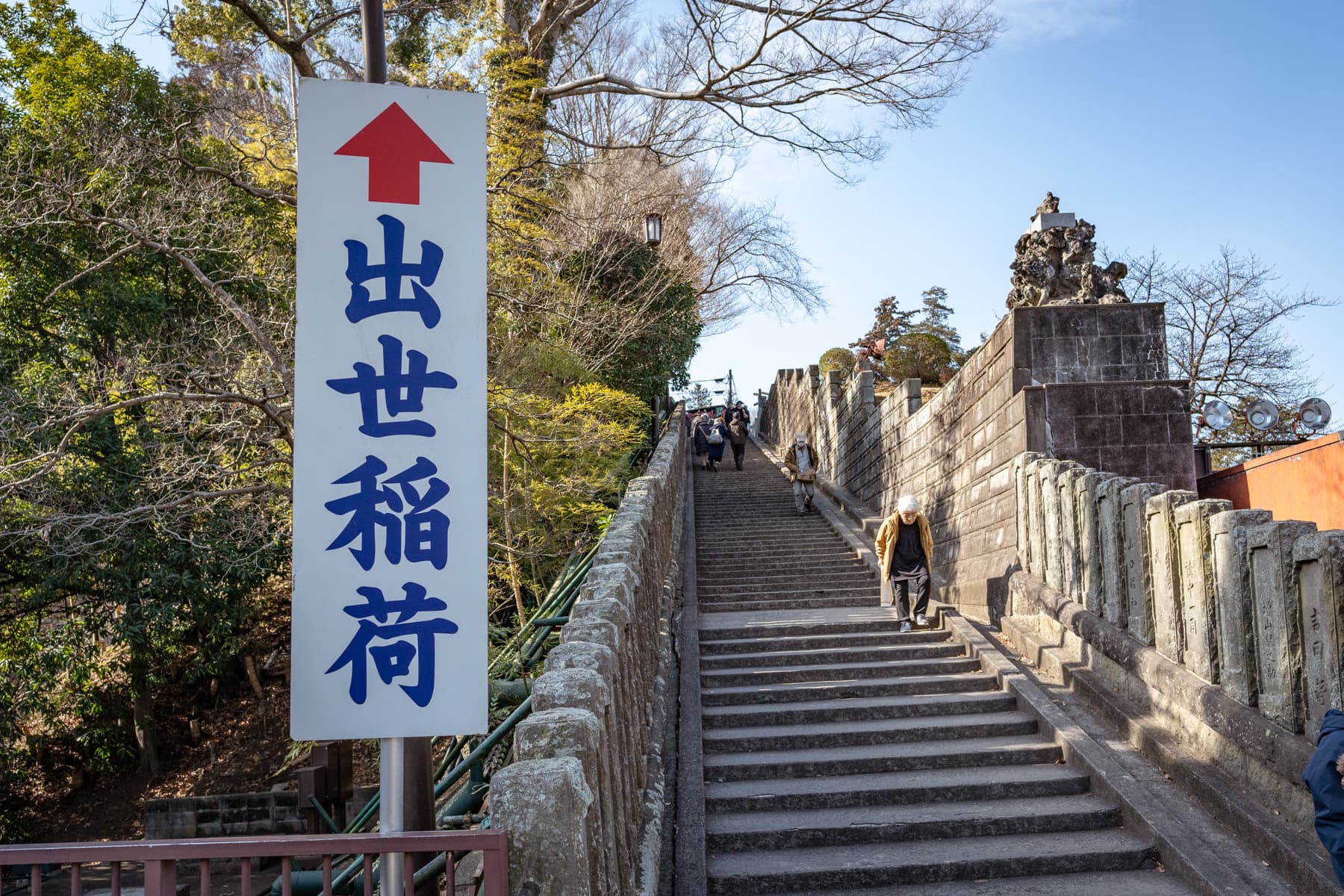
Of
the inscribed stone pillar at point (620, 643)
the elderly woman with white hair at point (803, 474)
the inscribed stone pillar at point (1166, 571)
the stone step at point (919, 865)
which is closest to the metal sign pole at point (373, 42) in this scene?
the inscribed stone pillar at point (620, 643)

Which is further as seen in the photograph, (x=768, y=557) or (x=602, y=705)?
(x=768, y=557)

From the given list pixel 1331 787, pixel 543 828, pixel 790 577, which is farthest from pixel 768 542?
pixel 543 828

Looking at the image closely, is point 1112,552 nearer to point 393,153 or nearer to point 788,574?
point 788,574

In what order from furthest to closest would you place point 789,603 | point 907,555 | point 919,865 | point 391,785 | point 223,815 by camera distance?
point 223,815, point 789,603, point 907,555, point 919,865, point 391,785

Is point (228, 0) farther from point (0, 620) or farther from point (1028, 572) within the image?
point (1028, 572)

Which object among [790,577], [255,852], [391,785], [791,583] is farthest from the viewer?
[790,577]

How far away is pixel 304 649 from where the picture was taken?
273 cm

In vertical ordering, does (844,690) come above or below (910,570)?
below

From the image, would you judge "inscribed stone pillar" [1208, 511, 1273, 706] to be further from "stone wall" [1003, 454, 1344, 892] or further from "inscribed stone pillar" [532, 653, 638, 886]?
"inscribed stone pillar" [532, 653, 638, 886]

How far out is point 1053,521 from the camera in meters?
8.90

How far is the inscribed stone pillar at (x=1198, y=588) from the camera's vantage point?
6230 mm

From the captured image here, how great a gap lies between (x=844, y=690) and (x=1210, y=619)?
3.17 meters

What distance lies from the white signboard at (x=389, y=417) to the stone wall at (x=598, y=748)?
330mm

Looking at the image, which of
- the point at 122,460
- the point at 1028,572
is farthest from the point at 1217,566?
the point at 122,460
